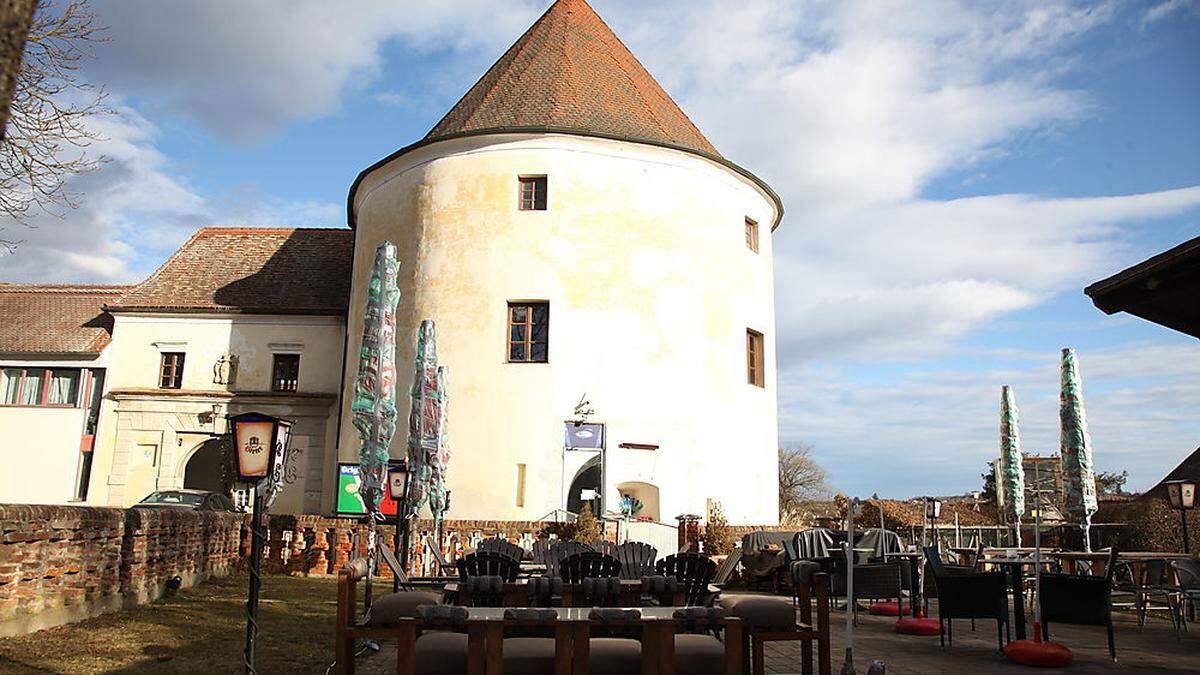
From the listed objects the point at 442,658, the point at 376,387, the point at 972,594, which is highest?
the point at 376,387

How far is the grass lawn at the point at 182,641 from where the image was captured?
6.86 meters

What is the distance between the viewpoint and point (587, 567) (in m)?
7.52

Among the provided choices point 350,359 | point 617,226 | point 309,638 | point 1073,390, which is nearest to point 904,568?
point 1073,390

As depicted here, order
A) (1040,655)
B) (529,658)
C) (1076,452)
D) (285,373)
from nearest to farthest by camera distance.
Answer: (529,658) → (1040,655) → (1076,452) → (285,373)

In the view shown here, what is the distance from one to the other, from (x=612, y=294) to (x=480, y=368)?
3.61 m

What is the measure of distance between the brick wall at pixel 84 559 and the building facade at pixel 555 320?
301 inches

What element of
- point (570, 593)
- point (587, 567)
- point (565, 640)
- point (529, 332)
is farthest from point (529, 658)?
point (529, 332)

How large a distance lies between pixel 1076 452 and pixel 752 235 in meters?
12.5

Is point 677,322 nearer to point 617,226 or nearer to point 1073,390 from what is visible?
point 617,226

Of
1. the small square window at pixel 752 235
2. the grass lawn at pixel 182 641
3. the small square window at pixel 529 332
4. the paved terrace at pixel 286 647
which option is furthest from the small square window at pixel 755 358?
the grass lawn at pixel 182 641

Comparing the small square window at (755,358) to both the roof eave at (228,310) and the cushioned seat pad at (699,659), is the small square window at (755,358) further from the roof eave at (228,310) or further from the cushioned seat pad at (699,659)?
the cushioned seat pad at (699,659)

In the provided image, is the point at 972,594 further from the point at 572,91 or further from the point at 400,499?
the point at 572,91

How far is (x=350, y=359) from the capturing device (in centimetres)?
2494

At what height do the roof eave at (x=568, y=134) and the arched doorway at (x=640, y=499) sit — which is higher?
the roof eave at (x=568, y=134)
